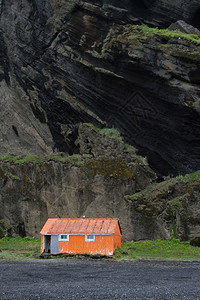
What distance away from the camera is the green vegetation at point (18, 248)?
2167 cm

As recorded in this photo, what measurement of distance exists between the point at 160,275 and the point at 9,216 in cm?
1922

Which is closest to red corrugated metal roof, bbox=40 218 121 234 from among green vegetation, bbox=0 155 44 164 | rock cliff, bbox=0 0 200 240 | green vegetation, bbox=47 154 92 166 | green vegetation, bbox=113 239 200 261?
green vegetation, bbox=113 239 200 261

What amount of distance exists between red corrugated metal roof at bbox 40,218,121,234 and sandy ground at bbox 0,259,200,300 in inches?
187

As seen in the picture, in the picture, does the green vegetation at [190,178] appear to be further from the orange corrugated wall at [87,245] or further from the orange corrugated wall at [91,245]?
the orange corrugated wall at [87,245]

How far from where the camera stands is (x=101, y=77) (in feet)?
99.8

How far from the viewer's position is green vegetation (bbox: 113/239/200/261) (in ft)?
71.2

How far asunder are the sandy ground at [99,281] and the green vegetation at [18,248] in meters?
3.77

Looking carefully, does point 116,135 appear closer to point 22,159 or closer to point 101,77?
point 101,77

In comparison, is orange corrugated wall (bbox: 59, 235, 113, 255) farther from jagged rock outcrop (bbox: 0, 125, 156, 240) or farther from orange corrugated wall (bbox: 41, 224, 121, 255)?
jagged rock outcrop (bbox: 0, 125, 156, 240)

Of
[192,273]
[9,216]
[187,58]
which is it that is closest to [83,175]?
[9,216]

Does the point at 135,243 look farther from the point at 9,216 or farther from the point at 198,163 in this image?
the point at 9,216

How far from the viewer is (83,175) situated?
3059 centimetres

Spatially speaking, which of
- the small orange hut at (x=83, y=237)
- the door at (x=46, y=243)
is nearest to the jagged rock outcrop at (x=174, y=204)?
the small orange hut at (x=83, y=237)

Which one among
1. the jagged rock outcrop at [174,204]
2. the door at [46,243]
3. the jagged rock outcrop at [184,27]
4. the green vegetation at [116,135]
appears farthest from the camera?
the green vegetation at [116,135]
